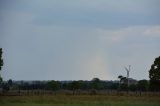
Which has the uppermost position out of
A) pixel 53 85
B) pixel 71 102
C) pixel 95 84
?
pixel 95 84

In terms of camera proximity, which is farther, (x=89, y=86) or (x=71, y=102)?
(x=89, y=86)

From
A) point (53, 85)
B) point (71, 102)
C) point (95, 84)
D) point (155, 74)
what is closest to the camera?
point (71, 102)

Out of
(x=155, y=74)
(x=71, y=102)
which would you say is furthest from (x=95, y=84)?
(x=71, y=102)

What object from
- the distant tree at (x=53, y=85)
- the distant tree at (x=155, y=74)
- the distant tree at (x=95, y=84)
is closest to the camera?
the distant tree at (x=155, y=74)

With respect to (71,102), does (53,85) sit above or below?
above

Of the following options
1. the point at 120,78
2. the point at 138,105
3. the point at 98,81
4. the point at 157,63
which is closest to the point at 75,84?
the point at 120,78

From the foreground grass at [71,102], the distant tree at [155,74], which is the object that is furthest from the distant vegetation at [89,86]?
the foreground grass at [71,102]

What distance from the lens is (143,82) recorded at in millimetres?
153125

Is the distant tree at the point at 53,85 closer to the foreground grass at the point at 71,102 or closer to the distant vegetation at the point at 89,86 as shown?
the distant vegetation at the point at 89,86

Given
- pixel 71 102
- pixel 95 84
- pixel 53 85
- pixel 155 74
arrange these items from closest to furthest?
pixel 71 102 → pixel 155 74 → pixel 53 85 → pixel 95 84

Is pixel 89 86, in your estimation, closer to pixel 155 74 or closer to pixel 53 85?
pixel 53 85

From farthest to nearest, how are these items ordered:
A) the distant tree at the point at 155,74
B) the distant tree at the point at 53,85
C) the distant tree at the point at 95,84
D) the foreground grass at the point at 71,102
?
the distant tree at the point at 95,84, the distant tree at the point at 53,85, the distant tree at the point at 155,74, the foreground grass at the point at 71,102

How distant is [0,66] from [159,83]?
32.8 metres

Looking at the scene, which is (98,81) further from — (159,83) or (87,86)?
(159,83)
